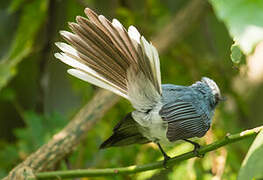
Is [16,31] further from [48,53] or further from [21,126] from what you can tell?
[21,126]

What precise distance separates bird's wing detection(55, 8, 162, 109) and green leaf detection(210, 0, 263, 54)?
0.53 metres

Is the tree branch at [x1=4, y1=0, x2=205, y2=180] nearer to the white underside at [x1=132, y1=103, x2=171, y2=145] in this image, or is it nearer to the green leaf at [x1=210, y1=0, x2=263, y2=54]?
the white underside at [x1=132, y1=103, x2=171, y2=145]

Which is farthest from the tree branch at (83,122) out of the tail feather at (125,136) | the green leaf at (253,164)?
the green leaf at (253,164)

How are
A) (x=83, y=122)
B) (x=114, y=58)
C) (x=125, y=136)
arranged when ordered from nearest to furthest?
(x=114, y=58), (x=125, y=136), (x=83, y=122)

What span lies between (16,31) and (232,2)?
202 centimetres

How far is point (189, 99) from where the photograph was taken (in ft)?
4.67

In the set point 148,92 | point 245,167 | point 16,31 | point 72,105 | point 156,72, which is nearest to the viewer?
point 245,167

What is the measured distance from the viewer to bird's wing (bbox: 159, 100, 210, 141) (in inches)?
51.3

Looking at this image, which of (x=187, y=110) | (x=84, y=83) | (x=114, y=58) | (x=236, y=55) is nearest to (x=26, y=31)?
(x=84, y=83)

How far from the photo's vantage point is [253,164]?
880 millimetres

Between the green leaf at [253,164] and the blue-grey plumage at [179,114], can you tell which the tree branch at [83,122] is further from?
the green leaf at [253,164]

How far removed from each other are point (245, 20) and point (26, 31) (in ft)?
6.12

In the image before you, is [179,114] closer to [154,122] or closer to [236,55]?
[154,122]

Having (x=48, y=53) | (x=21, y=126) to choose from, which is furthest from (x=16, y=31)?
(x=21, y=126)
